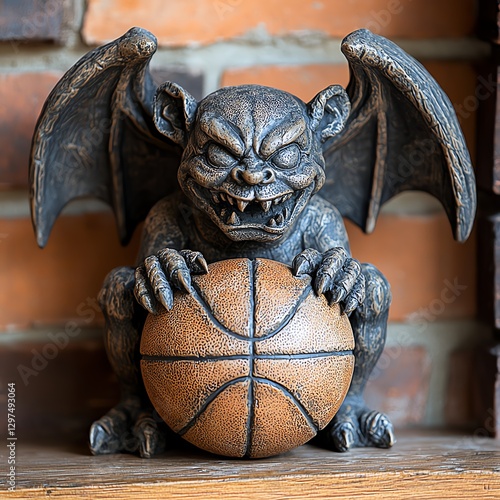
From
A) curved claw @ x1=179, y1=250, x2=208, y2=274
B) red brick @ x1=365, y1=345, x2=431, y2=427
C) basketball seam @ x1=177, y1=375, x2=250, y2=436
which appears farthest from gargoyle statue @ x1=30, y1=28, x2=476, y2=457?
red brick @ x1=365, y1=345, x2=431, y2=427

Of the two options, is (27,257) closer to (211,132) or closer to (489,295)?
(211,132)

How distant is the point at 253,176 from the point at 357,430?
38 cm

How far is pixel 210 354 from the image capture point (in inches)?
39.3

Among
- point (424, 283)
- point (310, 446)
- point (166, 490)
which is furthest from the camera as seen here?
point (424, 283)

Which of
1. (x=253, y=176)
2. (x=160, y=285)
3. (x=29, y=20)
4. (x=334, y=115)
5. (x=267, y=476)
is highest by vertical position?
(x=29, y=20)

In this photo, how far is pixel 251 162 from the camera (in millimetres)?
1028

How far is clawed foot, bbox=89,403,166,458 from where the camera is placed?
1.11 meters

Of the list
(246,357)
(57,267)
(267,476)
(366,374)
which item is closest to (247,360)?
(246,357)

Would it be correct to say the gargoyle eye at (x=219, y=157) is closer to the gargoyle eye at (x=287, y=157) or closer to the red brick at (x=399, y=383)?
the gargoyle eye at (x=287, y=157)

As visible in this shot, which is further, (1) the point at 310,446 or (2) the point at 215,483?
(1) the point at 310,446

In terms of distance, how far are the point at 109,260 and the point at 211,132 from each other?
1.29ft

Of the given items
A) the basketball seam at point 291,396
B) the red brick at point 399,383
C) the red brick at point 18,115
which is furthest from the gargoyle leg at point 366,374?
the red brick at point 18,115

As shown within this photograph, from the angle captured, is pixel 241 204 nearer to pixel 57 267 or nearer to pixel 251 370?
pixel 251 370

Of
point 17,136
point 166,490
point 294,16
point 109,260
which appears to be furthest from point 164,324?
point 294,16
